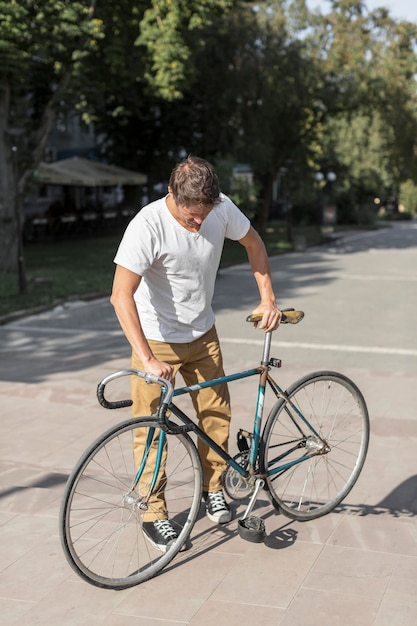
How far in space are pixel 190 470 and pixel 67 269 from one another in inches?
680

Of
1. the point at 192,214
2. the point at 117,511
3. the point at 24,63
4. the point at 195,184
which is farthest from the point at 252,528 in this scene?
the point at 24,63

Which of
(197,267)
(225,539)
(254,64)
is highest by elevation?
(254,64)

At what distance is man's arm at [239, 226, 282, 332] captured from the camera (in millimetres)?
4302

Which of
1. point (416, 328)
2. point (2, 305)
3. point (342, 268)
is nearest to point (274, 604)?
point (416, 328)

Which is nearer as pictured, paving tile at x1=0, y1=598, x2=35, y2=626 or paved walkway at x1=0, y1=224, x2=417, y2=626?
paving tile at x1=0, y1=598, x2=35, y2=626

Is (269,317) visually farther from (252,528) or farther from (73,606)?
(73,606)

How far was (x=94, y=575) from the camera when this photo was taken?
12.7 feet

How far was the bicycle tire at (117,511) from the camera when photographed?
375cm

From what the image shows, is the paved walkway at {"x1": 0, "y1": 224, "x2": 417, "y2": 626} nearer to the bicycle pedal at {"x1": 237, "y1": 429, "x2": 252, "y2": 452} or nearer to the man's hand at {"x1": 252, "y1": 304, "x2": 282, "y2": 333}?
the bicycle pedal at {"x1": 237, "y1": 429, "x2": 252, "y2": 452}

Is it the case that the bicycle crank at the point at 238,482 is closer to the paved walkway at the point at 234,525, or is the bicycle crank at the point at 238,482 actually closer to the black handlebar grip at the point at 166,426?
the paved walkway at the point at 234,525

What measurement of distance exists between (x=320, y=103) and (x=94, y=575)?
30374 millimetres

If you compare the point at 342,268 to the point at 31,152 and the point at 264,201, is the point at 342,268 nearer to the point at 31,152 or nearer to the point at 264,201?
the point at 31,152

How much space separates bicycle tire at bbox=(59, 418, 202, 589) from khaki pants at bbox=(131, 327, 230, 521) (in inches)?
5.3

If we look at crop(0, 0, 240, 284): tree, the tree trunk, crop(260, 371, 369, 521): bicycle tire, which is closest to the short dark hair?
crop(260, 371, 369, 521): bicycle tire
